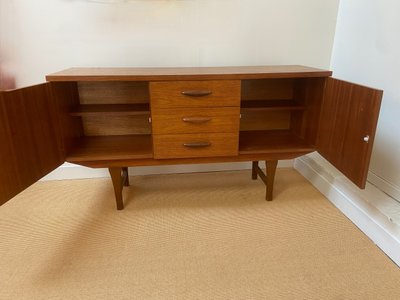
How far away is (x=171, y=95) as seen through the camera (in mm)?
1296

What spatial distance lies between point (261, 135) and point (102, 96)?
97 centimetres

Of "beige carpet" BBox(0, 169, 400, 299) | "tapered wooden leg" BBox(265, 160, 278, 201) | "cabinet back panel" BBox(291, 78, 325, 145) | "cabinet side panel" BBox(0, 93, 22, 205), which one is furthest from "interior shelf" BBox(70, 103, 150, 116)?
"cabinet back panel" BBox(291, 78, 325, 145)

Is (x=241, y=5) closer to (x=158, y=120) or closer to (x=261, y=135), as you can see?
(x=261, y=135)

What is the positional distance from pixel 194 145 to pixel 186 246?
0.47 m

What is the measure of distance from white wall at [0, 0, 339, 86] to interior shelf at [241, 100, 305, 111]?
30cm

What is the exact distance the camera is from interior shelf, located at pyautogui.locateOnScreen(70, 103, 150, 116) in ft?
4.63

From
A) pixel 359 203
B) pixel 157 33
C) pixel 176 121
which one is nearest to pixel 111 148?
pixel 176 121

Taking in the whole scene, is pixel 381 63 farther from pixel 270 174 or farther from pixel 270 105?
pixel 270 174

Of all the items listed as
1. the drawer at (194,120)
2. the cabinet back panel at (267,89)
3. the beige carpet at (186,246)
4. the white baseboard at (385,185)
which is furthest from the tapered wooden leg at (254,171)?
the white baseboard at (385,185)

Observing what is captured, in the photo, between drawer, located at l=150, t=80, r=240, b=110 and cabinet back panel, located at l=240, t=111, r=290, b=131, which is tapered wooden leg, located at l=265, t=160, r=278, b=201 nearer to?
cabinet back panel, located at l=240, t=111, r=290, b=131

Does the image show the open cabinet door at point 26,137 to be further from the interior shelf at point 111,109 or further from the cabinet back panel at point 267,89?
the cabinet back panel at point 267,89

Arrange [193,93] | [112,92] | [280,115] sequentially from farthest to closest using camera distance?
[280,115] < [112,92] < [193,93]

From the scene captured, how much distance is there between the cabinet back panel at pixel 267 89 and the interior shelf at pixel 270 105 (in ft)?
0.21

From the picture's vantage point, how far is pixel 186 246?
51.1 inches
